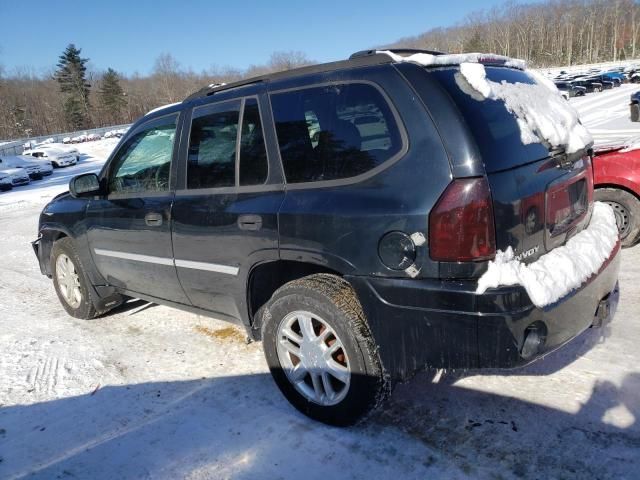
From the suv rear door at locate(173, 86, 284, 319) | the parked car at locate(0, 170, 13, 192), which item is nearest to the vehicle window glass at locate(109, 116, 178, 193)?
the suv rear door at locate(173, 86, 284, 319)

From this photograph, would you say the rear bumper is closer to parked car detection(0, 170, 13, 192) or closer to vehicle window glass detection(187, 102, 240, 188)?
vehicle window glass detection(187, 102, 240, 188)

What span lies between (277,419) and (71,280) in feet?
9.80

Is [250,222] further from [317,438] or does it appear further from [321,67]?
[317,438]

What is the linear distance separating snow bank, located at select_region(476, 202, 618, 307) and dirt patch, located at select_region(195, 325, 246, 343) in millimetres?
2411

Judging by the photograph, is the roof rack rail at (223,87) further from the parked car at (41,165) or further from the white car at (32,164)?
the parked car at (41,165)

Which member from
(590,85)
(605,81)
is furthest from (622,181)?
(605,81)

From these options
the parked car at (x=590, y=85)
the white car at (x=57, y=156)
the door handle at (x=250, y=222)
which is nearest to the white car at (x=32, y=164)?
the white car at (x=57, y=156)

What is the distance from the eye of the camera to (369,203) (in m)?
2.35

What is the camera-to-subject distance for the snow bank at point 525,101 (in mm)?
2408

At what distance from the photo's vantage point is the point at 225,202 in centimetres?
305

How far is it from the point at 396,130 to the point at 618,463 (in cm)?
185

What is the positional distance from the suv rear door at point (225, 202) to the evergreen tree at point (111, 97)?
86935mm

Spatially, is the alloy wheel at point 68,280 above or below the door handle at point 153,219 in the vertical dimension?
below

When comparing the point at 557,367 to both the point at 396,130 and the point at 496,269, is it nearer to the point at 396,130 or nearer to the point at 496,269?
the point at 496,269
